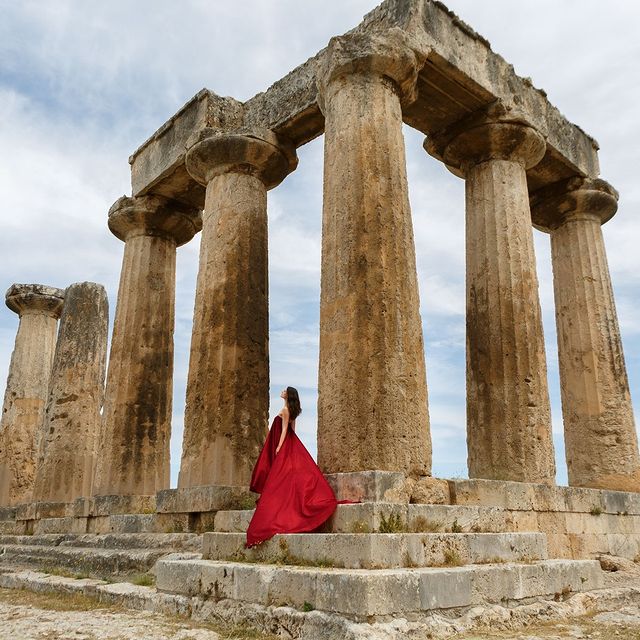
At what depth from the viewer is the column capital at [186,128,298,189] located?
12328 mm

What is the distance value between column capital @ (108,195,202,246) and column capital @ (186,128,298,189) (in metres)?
2.47

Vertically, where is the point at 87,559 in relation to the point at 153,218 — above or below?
below

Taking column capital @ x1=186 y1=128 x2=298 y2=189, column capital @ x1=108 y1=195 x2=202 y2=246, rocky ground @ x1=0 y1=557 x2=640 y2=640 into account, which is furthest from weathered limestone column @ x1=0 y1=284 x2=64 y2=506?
rocky ground @ x1=0 y1=557 x2=640 y2=640

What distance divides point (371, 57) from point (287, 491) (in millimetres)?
5728

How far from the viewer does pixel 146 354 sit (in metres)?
14.3

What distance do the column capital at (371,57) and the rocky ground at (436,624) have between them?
6813 millimetres

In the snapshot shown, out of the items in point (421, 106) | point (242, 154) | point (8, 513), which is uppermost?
point (421, 106)

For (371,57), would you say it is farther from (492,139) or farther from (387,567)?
(387,567)

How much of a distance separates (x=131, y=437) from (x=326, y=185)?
718 cm

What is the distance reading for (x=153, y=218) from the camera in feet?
49.5

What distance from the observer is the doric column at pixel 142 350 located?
13.6 meters

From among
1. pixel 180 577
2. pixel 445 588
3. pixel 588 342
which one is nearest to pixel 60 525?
pixel 180 577

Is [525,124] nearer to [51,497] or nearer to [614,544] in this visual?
[614,544]

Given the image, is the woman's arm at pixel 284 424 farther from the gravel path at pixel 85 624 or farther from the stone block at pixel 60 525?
the stone block at pixel 60 525
